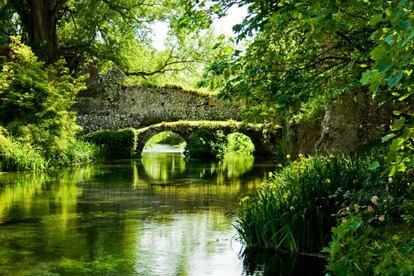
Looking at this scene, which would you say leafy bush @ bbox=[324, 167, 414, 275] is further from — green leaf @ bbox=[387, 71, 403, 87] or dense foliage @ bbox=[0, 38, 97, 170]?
dense foliage @ bbox=[0, 38, 97, 170]

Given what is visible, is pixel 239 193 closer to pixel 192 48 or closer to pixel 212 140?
pixel 212 140

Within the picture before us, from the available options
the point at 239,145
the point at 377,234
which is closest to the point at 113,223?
the point at 377,234

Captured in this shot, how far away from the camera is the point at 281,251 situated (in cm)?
864

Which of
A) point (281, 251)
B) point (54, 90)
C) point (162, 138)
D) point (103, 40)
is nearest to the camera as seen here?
point (281, 251)

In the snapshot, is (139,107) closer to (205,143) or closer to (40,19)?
(205,143)

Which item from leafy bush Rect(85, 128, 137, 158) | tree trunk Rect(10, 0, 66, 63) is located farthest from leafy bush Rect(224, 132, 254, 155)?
tree trunk Rect(10, 0, 66, 63)

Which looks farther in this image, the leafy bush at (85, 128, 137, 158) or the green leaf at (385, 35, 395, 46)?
the leafy bush at (85, 128, 137, 158)

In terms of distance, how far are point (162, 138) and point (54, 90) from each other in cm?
3275

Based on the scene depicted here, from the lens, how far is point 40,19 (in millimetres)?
27094

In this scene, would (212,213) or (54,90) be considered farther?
(54,90)

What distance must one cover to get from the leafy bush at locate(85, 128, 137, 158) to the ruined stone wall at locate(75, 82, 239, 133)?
3277 millimetres

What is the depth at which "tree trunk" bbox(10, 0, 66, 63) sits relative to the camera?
2691 centimetres

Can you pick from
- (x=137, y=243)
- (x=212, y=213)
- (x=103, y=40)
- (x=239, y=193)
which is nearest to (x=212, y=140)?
(x=103, y=40)

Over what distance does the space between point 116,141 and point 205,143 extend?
5.12 m
